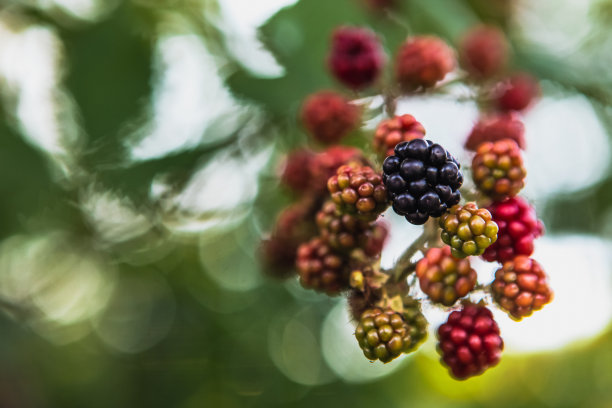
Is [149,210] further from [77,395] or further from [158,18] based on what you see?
[77,395]

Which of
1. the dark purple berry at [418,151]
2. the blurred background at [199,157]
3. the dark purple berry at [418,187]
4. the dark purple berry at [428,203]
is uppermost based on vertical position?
the dark purple berry at [418,151]

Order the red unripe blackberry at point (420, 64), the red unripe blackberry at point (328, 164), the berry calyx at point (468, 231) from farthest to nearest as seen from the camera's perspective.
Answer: the red unripe blackberry at point (420, 64) → the red unripe blackberry at point (328, 164) → the berry calyx at point (468, 231)

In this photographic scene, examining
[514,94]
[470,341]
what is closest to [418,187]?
[470,341]

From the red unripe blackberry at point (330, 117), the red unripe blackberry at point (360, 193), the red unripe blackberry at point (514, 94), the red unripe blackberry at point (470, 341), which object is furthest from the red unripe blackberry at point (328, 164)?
the red unripe blackberry at point (514, 94)

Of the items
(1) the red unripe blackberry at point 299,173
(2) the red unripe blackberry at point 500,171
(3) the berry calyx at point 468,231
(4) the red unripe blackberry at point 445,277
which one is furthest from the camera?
(1) the red unripe blackberry at point 299,173

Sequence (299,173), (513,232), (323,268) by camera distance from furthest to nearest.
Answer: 1. (299,173)
2. (323,268)
3. (513,232)

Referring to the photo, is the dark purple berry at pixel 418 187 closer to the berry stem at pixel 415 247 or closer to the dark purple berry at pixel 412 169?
the dark purple berry at pixel 412 169

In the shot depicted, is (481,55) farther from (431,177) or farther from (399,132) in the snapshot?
(431,177)
